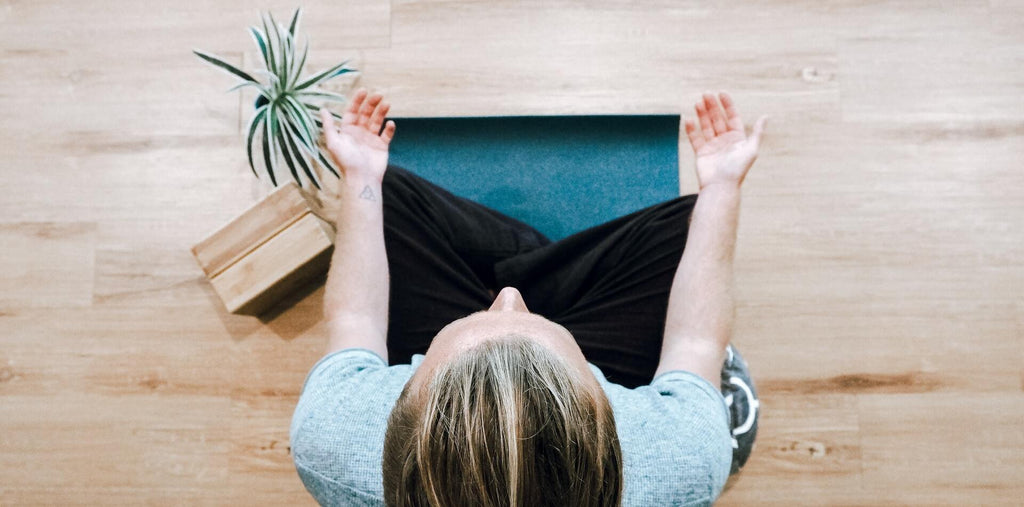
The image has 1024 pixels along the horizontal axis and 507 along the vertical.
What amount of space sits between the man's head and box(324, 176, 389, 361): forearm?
1.05ft

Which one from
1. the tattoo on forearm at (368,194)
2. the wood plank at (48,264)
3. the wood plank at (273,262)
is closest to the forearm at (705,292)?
the tattoo on forearm at (368,194)

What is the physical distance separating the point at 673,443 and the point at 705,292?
12.9 inches

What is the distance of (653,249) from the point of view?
1230 mm

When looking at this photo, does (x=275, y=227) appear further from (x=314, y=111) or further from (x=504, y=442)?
(x=504, y=442)

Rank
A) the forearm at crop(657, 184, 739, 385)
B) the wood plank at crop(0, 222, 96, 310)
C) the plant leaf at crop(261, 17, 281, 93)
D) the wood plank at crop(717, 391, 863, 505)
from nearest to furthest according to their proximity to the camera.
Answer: the forearm at crop(657, 184, 739, 385)
the plant leaf at crop(261, 17, 281, 93)
the wood plank at crop(717, 391, 863, 505)
the wood plank at crop(0, 222, 96, 310)

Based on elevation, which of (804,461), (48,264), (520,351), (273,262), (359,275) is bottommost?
(804,461)

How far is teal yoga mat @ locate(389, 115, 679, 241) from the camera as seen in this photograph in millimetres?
1495

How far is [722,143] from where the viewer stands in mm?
1259

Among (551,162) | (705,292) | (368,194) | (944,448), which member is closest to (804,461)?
(944,448)

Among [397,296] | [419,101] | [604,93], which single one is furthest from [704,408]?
[419,101]

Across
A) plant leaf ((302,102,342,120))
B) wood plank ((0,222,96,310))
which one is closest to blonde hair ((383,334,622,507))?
plant leaf ((302,102,342,120))

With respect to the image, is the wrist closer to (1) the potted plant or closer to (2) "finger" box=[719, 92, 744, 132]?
(2) "finger" box=[719, 92, 744, 132]

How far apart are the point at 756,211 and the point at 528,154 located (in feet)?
1.73

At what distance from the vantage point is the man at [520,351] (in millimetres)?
739
